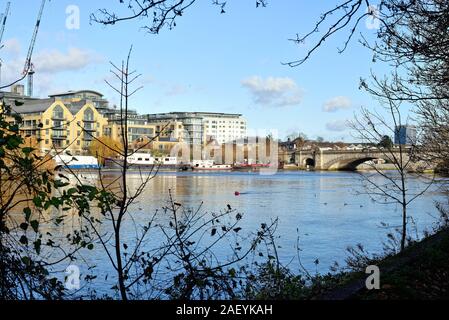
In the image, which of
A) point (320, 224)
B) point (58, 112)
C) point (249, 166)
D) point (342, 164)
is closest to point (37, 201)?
point (320, 224)

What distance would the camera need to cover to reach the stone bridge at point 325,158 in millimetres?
89081

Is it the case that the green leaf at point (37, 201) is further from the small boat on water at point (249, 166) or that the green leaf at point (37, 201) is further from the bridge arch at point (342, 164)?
the small boat on water at point (249, 166)

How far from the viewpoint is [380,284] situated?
6648 mm

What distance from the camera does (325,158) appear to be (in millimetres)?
100562

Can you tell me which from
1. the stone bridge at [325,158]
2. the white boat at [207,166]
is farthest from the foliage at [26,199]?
the white boat at [207,166]

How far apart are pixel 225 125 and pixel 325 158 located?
309 ft

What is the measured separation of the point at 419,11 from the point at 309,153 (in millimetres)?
103301

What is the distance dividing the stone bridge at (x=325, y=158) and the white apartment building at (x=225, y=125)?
65882 millimetres

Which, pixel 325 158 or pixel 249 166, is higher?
pixel 325 158

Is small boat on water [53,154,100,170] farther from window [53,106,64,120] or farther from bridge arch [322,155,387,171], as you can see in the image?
bridge arch [322,155,387,171]

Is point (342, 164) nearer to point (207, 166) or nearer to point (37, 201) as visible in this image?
point (207, 166)

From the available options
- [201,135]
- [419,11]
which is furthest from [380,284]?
[201,135]
